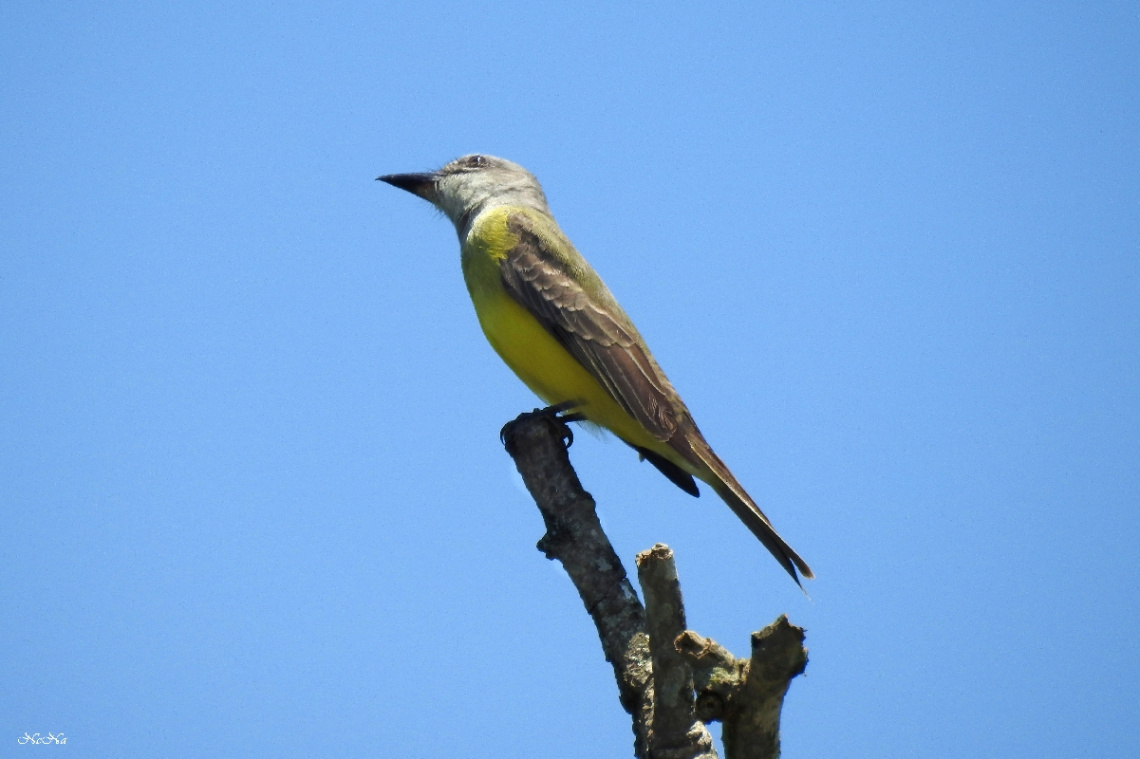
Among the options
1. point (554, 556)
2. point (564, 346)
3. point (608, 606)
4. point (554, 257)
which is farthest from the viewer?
point (554, 257)

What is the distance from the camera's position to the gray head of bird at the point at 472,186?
29.9 feet

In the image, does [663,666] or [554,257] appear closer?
[663,666]

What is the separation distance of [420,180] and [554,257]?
222cm

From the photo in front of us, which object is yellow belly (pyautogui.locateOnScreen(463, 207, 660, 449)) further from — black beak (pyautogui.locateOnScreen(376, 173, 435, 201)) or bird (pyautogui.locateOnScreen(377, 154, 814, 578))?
black beak (pyautogui.locateOnScreen(376, 173, 435, 201))

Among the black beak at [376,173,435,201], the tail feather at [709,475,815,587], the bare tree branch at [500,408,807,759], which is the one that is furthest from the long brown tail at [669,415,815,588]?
the black beak at [376,173,435,201]

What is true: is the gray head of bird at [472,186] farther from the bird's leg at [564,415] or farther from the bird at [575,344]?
the bird's leg at [564,415]

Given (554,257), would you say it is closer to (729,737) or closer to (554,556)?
(554,556)

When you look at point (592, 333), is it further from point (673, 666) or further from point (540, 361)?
point (673, 666)

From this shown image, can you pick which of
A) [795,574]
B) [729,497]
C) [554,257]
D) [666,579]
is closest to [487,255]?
[554,257]

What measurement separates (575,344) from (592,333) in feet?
0.59

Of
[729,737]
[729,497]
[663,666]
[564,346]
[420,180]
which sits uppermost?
[420,180]

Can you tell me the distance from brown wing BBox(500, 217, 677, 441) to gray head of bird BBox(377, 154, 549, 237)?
1.34 metres

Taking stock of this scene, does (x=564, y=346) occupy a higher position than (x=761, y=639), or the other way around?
(x=564, y=346)

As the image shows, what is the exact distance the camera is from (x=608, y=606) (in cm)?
504
